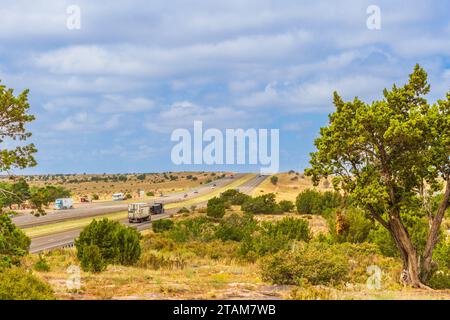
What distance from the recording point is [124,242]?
85.4 ft

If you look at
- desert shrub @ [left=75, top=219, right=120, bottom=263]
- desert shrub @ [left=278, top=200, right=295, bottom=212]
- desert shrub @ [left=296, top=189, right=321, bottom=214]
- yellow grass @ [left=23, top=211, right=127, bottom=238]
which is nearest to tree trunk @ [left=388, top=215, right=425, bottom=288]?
desert shrub @ [left=75, top=219, right=120, bottom=263]

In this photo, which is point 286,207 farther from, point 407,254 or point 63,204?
point 407,254

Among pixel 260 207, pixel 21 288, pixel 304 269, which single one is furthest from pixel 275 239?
pixel 260 207

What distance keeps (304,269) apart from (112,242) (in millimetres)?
11426

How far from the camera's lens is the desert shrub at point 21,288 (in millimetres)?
11977

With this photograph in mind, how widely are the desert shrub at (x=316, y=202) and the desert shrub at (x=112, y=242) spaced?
44.6 metres

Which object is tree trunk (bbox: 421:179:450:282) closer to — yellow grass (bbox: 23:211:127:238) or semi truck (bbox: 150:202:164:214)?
yellow grass (bbox: 23:211:127:238)

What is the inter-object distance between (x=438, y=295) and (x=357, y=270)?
7.54 metres

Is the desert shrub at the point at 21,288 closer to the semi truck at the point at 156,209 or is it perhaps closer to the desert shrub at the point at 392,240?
the desert shrub at the point at 392,240

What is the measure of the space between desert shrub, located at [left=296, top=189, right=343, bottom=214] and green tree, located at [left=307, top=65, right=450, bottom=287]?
47.7 metres

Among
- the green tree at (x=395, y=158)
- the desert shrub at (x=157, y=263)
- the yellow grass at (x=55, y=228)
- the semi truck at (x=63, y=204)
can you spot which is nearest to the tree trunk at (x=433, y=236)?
the green tree at (x=395, y=158)
